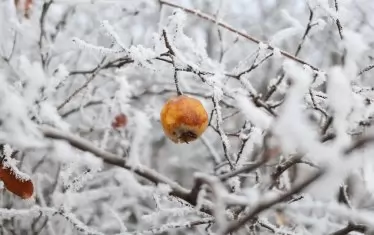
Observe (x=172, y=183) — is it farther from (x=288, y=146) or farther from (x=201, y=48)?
(x=201, y=48)

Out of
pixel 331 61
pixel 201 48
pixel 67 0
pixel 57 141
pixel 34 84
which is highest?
pixel 331 61

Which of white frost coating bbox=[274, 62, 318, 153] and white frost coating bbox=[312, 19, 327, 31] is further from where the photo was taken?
white frost coating bbox=[312, 19, 327, 31]

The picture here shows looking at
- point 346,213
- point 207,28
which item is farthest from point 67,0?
point 207,28

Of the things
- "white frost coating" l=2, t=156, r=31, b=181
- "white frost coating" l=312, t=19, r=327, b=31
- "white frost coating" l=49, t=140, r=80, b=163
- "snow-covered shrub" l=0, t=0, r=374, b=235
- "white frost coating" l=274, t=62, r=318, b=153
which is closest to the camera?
"white frost coating" l=274, t=62, r=318, b=153

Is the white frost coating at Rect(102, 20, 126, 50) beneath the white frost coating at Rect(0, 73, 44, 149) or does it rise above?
above

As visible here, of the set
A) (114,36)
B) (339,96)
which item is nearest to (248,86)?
(114,36)

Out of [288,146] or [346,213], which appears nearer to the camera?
[288,146]

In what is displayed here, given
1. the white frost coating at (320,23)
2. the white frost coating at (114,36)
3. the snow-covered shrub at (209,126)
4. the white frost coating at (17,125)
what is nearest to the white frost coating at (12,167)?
the snow-covered shrub at (209,126)

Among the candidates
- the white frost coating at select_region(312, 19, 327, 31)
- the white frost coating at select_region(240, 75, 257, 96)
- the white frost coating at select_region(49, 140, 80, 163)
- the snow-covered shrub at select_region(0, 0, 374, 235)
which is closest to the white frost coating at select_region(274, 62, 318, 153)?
the snow-covered shrub at select_region(0, 0, 374, 235)

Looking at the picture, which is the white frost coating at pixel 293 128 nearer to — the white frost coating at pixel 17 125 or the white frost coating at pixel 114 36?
the white frost coating at pixel 17 125

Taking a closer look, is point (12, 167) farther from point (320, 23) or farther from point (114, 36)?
point (320, 23)

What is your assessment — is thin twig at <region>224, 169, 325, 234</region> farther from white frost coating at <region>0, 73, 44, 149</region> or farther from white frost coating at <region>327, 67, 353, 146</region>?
white frost coating at <region>0, 73, 44, 149</region>
